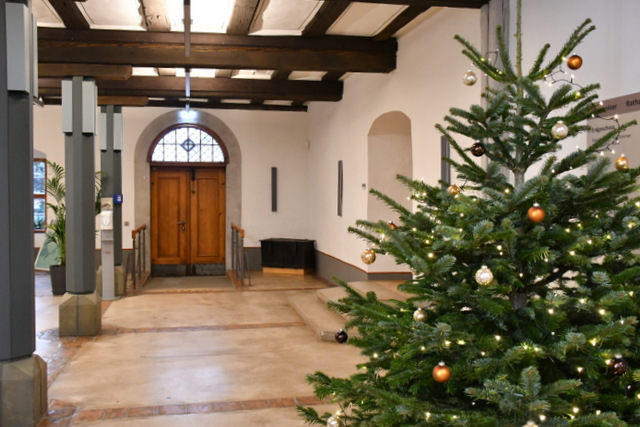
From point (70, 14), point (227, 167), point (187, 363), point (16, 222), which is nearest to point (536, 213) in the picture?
point (16, 222)

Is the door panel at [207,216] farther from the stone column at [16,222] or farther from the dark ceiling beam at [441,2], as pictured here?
the stone column at [16,222]

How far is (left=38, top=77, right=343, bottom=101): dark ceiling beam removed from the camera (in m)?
10.0

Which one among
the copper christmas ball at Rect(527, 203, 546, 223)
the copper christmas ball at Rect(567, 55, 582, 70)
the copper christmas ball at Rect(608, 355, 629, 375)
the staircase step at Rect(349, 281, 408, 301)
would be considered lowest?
the staircase step at Rect(349, 281, 408, 301)

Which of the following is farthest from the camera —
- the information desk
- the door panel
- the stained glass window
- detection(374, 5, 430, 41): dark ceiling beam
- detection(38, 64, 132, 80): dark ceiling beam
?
the door panel

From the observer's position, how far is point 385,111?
864 centimetres

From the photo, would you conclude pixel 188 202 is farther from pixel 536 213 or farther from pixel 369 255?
pixel 536 213

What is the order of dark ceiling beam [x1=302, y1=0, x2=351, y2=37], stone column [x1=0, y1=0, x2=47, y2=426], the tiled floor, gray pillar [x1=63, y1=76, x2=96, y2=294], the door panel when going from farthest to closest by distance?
1. the door panel
2. gray pillar [x1=63, y1=76, x2=96, y2=294]
3. dark ceiling beam [x1=302, y1=0, x2=351, y2=37]
4. the tiled floor
5. stone column [x1=0, y1=0, x2=47, y2=426]

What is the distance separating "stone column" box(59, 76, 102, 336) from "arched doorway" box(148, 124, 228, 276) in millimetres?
5992

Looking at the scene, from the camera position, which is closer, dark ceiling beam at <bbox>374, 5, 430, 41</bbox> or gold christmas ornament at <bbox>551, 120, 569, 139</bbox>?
gold christmas ornament at <bbox>551, 120, 569, 139</bbox>

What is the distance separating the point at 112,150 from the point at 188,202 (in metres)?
3.71

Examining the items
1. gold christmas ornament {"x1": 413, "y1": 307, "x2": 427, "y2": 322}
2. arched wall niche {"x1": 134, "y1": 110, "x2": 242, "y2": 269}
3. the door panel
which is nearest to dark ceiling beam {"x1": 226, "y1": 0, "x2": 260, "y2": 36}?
gold christmas ornament {"x1": 413, "y1": 307, "x2": 427, "y2": 322}

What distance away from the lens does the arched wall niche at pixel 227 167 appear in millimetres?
13133

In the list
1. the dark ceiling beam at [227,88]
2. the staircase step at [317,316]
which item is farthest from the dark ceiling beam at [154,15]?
the staircase step at [317,316]

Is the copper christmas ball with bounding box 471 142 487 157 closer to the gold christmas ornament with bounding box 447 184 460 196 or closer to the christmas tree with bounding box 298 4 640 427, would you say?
the christmas tree with bounding box 298 4 640 427
